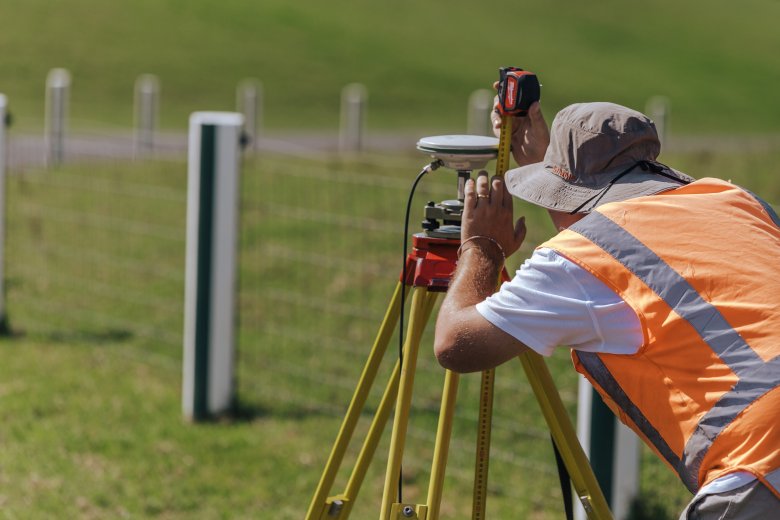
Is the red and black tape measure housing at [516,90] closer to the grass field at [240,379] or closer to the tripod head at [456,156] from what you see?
the tripod head at [456,156]

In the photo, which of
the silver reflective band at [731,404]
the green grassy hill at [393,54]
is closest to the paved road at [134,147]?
the green grassy hill at [393,54]

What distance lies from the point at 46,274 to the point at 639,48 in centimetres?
3583

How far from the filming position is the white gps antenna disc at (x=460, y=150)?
3.33 m

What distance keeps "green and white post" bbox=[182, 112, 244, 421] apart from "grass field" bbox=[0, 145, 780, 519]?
18 centimetres

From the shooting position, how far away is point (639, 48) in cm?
4206

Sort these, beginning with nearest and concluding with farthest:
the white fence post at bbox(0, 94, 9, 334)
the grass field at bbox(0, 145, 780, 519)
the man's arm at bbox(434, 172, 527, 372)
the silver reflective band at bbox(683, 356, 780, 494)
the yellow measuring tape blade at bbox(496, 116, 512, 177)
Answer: the silver reflective band at bbox(683, 356, 780, 494) → the man's arm at bbox(434, 172, 527, 372) → the yellow measuring tape blade at bbox(496, 116, 512, 177) → the grass field at bbox(0, 145, 780, 519) → the white fence post at bbox(0, 94, 9, 334)

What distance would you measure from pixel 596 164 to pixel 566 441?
87 cm

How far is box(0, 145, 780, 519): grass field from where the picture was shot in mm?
5508

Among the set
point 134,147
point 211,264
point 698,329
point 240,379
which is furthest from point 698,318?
point 134,147

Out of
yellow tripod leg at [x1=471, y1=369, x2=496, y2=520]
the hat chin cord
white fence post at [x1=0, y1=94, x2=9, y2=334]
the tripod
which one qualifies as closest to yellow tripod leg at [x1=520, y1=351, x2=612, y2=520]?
the tripod

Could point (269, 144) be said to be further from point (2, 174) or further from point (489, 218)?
point (489, 218)

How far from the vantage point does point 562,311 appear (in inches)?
111

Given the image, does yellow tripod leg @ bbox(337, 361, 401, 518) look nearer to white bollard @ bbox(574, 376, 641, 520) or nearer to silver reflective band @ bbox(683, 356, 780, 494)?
silver reflective band @ bbox(683, 356, 780, 494)

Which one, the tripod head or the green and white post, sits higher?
the tripod head
